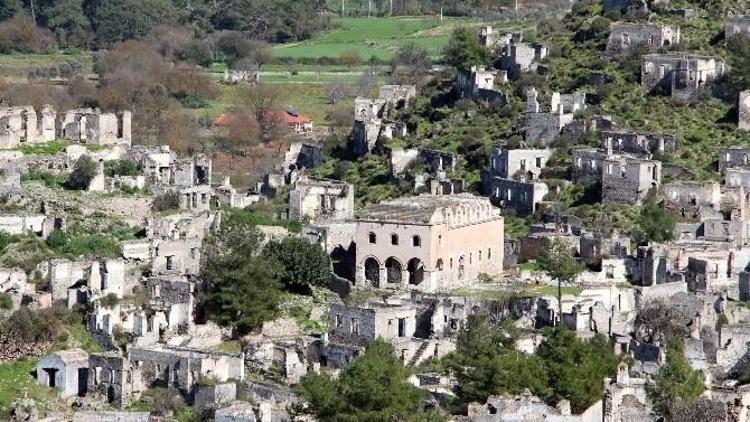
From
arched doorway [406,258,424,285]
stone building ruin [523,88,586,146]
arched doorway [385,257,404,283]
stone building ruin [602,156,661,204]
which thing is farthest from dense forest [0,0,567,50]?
arched doorway [406,258,424,285]

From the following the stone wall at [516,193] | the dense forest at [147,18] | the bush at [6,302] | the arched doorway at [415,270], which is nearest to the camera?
the bush at [6,302]

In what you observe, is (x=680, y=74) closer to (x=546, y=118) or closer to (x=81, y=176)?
(x=546, y=118)

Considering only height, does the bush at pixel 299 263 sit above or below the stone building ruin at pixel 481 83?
below

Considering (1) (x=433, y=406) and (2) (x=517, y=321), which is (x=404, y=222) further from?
(1) (x=433, y=406)

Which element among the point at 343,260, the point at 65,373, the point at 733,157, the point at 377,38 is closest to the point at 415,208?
the point at 343,260

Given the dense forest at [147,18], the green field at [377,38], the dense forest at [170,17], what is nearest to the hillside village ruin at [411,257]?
the green field at [377,38]

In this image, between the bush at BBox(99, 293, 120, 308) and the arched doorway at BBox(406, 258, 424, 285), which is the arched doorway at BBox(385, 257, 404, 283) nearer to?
the arched doorway at BBox(406, 258, 424, 285)

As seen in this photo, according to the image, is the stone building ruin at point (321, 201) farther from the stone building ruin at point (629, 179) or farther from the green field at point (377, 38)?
the green field at point (377, 38)
